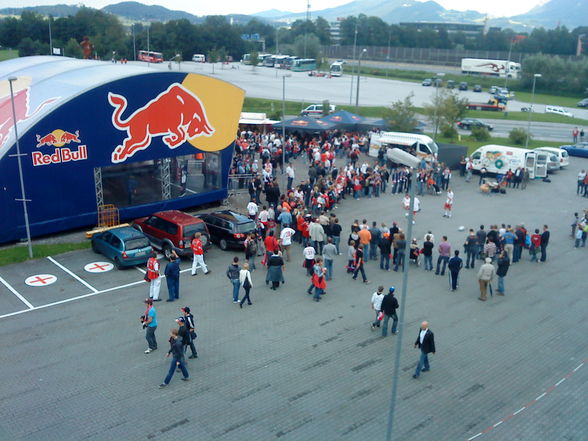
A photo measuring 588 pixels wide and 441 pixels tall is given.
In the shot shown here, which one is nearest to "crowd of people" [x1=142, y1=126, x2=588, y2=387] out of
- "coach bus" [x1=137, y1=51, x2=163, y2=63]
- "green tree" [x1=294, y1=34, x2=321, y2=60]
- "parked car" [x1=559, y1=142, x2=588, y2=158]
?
"parked car" [x1=559, y1=142, x2=588, y2=158]

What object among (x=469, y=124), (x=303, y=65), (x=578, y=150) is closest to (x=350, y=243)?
(x=578, y=150)

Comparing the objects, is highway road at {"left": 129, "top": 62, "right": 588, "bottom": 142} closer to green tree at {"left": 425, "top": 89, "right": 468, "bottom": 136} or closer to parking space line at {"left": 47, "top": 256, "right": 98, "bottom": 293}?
green tree at {"left": 425, "top": 89, "right": 468, "bottom": 136}

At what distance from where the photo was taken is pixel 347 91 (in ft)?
252

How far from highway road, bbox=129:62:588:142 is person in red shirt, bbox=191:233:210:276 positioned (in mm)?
37042

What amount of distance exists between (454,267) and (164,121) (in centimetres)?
1373

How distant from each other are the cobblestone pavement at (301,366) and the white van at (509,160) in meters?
15.7

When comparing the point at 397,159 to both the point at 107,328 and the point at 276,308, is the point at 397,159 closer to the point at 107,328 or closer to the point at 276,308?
the point at 276,308

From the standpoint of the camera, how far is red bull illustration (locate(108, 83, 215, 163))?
76.4 feet

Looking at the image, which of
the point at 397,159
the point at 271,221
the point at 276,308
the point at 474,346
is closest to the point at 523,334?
the point at 474,346

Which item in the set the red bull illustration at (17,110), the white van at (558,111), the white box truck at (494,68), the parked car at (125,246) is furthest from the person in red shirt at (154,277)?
the white box truck at (494,68)

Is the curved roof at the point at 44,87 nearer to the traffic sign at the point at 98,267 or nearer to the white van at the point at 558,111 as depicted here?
the traffic sign at the point at 98,267

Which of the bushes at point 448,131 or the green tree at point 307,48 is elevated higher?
the green tree at point 307,48

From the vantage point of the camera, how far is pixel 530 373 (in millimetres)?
13477

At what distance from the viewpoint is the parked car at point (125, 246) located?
19.2 meters
